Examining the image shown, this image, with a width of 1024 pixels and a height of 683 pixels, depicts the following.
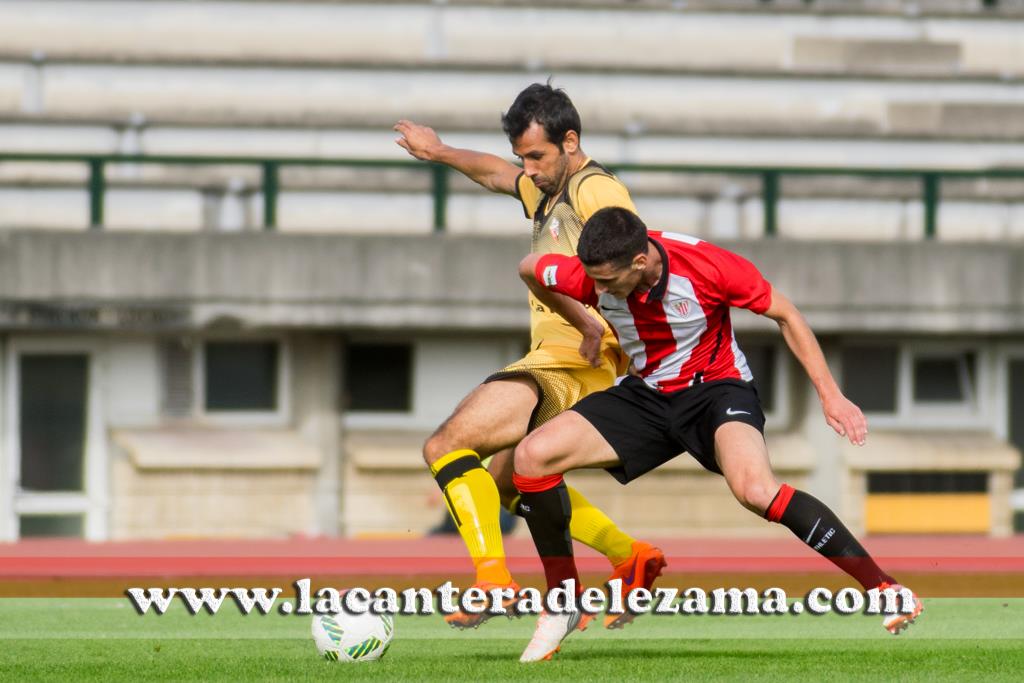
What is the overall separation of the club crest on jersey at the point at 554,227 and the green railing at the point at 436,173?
968 centimetres

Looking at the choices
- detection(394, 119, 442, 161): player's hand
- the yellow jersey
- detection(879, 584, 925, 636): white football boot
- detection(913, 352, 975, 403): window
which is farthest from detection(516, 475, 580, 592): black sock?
detection(913, 352, 975, 403): window

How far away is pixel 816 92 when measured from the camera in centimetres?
2098

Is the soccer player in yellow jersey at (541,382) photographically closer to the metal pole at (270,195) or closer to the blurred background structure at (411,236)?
the blurred background structure at (411,236)

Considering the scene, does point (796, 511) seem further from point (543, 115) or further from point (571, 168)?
point (543, 115)

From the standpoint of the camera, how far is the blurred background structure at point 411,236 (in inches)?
682

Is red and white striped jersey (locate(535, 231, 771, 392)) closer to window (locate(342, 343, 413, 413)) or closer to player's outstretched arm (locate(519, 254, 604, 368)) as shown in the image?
player's outstretched arm (locate(519, 254, 604, 368))

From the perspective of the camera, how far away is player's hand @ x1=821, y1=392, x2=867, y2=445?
6.54 metres

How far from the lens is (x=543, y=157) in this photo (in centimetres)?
745

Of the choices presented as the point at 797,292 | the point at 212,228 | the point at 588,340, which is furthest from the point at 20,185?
the point at 588,340

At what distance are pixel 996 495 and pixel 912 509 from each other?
3.13ft

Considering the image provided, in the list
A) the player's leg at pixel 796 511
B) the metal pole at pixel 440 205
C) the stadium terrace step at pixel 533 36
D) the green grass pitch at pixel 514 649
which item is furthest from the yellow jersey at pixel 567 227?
the stadium terrace step at pixel 533 36

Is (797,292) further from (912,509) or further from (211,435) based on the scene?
(211,435)

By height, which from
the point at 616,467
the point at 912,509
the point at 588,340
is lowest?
the point at 912,509

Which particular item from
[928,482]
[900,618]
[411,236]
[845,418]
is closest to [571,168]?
[845,418]
